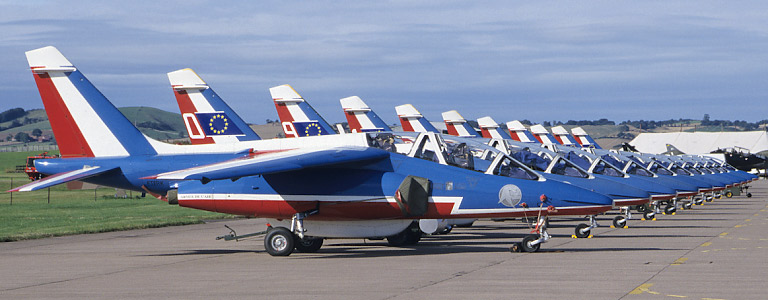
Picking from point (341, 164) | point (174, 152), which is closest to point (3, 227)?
point (174, 152)

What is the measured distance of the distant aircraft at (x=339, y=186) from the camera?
57.8 feet

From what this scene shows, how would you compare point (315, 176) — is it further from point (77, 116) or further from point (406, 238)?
point (77, 116)

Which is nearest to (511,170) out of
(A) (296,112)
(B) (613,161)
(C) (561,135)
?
(B) (613,161)

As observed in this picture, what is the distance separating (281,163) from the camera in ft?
56.0

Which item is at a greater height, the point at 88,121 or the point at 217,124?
the point at 217,124

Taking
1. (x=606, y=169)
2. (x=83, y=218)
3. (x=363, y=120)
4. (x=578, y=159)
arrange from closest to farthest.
Answer: (x=606, y=169), (x=578, y=159), (x=83, y=218), (x=363, y=120)

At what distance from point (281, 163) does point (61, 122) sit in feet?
Answer: 21.3

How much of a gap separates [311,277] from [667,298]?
17.6 feet

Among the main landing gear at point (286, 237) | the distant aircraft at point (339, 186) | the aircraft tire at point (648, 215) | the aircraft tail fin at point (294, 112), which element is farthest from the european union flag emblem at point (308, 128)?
the main landing gear at point (286, 237)

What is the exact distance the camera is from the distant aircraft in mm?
17609

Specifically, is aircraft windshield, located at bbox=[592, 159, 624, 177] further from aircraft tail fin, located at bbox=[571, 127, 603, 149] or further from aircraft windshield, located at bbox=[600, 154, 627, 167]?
aircraft tail fin, located at bbox=[571, 127, 603, 149]

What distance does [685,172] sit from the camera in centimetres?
3809

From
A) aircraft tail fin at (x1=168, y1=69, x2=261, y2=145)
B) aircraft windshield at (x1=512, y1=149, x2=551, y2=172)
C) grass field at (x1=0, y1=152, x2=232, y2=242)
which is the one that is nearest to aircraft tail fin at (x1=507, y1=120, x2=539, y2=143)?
grass field at (x1=0, y1=152, x2=232, y2=242)

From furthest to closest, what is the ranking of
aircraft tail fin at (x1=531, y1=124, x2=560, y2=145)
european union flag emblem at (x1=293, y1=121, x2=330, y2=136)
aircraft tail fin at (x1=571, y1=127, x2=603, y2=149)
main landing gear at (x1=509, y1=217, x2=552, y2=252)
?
aircraft tail fin at (x1=571, y1=127, x2=603, y2=149)
aircraft tail fin at (x1=531, y1=124, x2=560, y2=145)
european union flag emblem at (x1=293, y1=121, x2=330, y2=136)
main landing gear at (x1=509, y1=217, x2=552, y2=252)
